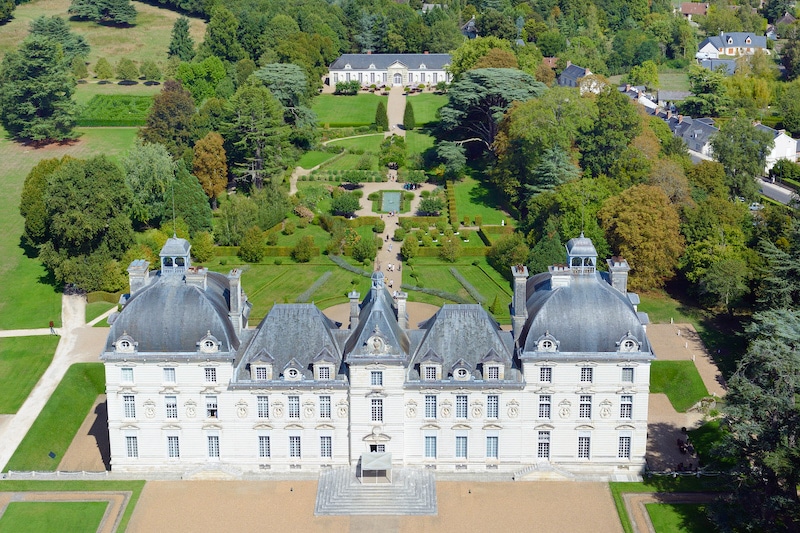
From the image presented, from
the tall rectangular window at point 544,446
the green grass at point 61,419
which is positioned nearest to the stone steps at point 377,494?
the tall rectangular window at point 544,446

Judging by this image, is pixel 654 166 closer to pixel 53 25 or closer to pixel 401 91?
pixel 401 91

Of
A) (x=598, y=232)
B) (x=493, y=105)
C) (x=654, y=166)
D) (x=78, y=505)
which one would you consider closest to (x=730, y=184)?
(x=654, y=166)

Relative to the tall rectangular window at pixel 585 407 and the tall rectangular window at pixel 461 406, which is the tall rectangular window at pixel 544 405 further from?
the tall rectangular window at pixel 461 406

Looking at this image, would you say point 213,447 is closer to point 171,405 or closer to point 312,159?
point 171,405

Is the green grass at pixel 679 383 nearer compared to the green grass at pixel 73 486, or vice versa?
the green grass at pixel 73 486

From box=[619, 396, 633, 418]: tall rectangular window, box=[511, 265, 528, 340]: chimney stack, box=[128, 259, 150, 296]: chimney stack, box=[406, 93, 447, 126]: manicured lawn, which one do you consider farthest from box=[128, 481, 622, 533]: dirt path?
box=[406, 93, 447, 126]: manicured lawn
